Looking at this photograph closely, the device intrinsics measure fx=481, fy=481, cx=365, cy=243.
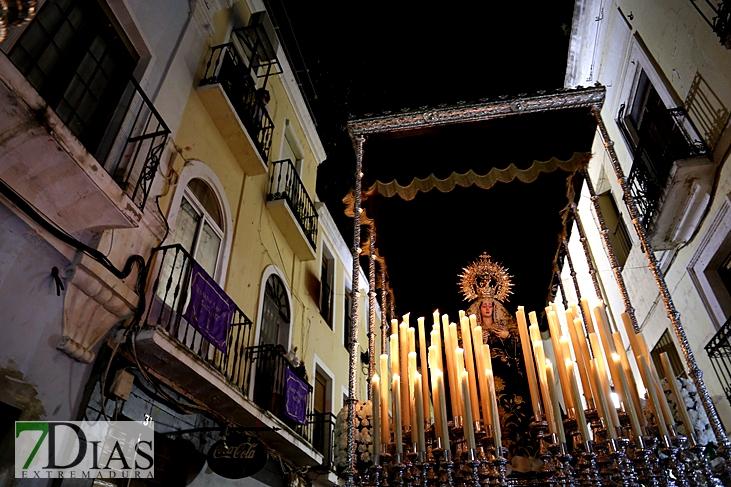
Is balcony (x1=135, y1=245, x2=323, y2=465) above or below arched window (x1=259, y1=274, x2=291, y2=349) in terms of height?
below

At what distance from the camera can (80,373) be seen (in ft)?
13.2

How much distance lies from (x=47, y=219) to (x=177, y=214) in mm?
2121

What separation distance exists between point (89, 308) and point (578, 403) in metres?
3.83

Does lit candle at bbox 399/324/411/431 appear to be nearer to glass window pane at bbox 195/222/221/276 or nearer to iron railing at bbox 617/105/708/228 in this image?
glass window pane at bbox 195/222/221/276

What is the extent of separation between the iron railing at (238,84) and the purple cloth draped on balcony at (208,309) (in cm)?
267

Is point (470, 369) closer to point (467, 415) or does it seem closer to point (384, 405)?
point (467, 415)

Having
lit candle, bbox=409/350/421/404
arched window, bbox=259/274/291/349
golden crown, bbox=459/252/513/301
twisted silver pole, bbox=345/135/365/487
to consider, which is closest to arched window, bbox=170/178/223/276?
arched window, bbox=259/274/291/349

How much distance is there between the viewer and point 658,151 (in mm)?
6543

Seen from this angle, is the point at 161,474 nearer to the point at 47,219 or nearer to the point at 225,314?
the point at 225,314

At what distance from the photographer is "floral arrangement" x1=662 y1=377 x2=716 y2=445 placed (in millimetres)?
2752

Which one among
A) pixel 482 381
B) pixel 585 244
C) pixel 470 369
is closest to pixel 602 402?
pixel 482 381

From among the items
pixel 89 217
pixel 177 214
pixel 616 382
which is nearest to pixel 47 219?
pixel 89 217

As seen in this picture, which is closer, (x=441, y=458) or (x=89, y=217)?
(x=441, y=458)

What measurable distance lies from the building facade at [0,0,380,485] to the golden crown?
284cm
